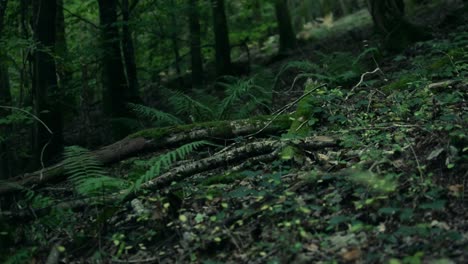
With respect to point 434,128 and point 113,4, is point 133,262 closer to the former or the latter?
point 434,128

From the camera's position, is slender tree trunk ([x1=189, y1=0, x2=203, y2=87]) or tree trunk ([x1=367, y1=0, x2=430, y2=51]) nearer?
tree trunk ([x1=367, y1=0, x2=430, y2=51])

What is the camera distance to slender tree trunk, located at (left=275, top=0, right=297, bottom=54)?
Answer: 16.1 meters

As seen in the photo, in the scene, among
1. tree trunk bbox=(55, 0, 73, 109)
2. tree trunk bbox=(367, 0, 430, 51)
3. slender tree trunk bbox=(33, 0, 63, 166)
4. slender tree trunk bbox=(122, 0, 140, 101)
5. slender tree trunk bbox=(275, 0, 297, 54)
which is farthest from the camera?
slender tree trunk bbox=(275, 0, 297, 54)

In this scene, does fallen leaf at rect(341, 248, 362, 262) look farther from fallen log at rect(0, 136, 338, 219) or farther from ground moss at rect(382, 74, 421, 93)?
ground moss at rect(382, 74, 421, 93)

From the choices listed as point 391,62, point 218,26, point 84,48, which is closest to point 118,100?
point 84,48

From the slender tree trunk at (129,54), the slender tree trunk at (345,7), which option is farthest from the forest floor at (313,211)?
the slender tree trunk at (345,7)

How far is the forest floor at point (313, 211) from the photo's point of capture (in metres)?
3.41

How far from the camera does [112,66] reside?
35.5 feet

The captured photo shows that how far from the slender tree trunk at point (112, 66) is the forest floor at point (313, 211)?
17.7ft

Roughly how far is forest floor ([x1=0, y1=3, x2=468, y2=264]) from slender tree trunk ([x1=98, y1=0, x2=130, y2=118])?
5.39 metres

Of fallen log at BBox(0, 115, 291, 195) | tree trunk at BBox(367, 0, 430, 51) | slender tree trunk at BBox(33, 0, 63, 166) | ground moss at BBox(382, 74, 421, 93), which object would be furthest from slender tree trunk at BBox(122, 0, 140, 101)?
ground moss at BBox(382, 74, 421, 93)

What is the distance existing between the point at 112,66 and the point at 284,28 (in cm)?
739

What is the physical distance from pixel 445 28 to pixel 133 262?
9711 mm

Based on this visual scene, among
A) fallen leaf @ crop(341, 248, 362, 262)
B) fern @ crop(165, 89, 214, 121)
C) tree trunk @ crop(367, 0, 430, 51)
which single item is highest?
tree trunk @ crop(367, 0, 430, 51)
